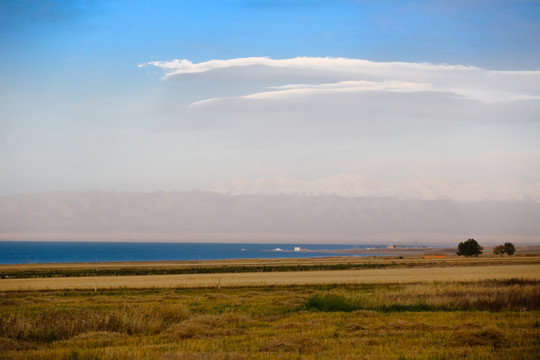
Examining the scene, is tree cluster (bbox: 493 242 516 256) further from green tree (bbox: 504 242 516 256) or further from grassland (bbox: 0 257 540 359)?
grassland (bbox: 0 257 540 359)

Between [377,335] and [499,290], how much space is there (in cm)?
1515

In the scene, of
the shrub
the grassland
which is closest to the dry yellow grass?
the shrub

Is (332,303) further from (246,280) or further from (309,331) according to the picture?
(246,280)

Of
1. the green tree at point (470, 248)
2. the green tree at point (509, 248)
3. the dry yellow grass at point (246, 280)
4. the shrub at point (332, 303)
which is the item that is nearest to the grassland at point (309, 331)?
the shrub at point (332, 303)

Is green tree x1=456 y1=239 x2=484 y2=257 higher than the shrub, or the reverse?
the shrub

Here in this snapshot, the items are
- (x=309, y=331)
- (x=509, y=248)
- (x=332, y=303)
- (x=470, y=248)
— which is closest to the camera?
(x=309, y=331)

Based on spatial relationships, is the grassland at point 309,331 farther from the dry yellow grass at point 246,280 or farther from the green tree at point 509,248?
the green tree at point 509,248

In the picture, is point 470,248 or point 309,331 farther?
point 470,248

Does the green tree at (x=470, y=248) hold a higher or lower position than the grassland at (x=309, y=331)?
lower

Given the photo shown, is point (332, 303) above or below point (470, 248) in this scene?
above

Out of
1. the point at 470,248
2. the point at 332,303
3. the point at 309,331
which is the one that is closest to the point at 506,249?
the point at 470,248

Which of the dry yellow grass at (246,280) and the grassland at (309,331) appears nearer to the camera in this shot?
the grassland at (309,331)

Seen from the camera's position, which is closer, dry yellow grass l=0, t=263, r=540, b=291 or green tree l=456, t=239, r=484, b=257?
dry yellow grass l=0, t=263, r=540, b=291

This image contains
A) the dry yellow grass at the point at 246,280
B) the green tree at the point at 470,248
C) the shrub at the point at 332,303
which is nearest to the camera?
the shrub at the point at 332,303
